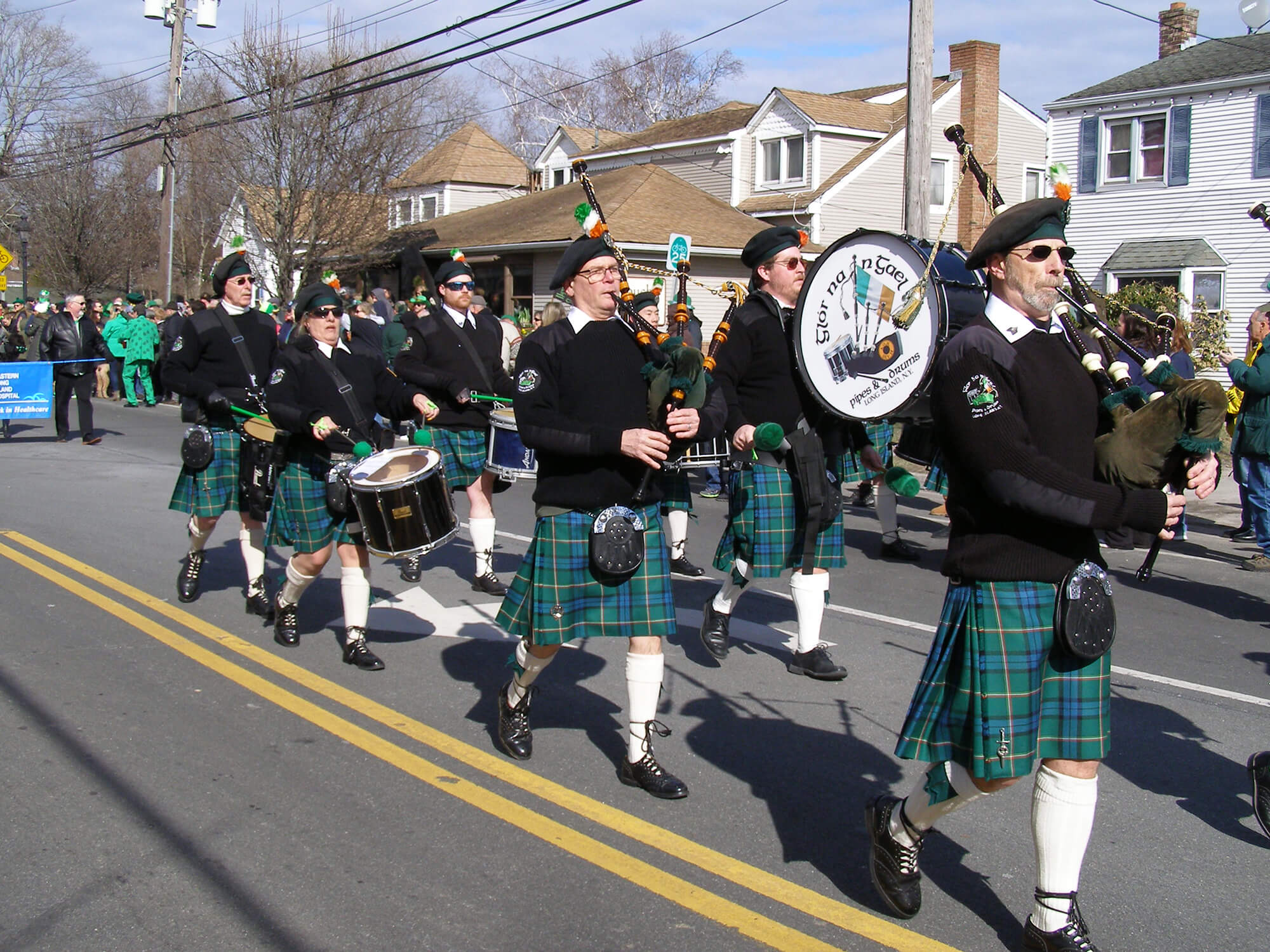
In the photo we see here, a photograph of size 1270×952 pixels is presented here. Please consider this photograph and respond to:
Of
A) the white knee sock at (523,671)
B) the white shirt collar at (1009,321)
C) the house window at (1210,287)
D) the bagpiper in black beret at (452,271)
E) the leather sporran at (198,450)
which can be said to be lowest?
the white knee sock at (523,671)

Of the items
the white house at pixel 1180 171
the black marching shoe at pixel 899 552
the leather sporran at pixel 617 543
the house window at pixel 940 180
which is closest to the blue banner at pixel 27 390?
the black marching shoe at pixel 899 552

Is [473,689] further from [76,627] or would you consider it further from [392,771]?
[76,627]

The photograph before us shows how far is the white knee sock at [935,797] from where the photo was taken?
329cm

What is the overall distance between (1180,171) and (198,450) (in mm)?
23656

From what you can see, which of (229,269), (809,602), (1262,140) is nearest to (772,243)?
(809,602)

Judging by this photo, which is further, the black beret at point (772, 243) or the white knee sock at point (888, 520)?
the white knee sock at point (888, 520)

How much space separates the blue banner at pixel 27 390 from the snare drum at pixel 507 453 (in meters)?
12.2

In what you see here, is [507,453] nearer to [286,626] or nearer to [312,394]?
[312,394]

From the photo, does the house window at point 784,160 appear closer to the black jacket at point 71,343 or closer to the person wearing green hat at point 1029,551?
the black jacket at point 71,343

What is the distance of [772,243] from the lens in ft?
18.5

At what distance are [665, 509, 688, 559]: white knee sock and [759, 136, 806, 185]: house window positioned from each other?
2436 cm

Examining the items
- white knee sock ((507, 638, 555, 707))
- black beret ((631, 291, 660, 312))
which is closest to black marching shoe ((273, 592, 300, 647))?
white knee sock ((507, 638, 555, 707))

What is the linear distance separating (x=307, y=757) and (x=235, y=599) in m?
2.87

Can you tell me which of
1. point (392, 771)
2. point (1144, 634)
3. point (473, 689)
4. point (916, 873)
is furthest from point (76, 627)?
point (1144, 634)
